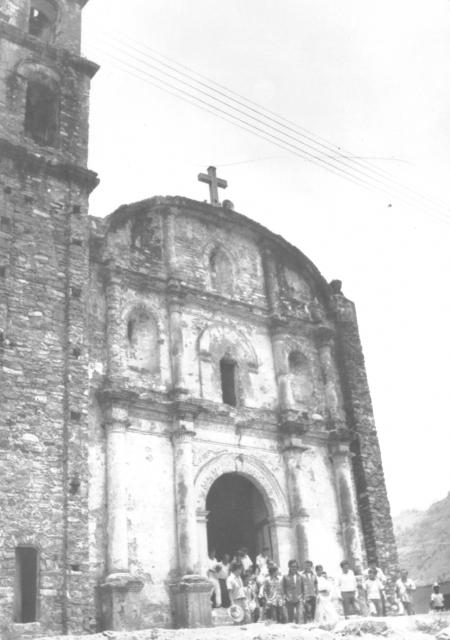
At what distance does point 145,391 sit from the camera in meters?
14.3

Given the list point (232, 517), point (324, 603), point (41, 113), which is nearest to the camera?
point (324, 603)

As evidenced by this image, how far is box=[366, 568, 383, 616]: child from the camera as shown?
1361 cm

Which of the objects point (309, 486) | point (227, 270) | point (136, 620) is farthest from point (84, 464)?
point (227, 270)

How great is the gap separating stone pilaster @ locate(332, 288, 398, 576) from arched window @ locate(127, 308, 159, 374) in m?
4.76

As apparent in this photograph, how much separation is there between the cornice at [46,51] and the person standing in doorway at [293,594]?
10.8m

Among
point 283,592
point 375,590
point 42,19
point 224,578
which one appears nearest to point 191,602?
point 224,578

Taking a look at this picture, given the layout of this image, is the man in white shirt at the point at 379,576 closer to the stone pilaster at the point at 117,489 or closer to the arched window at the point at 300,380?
the arched window at the point at 300,380

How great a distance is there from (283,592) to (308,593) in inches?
16.2

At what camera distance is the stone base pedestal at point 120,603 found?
11914 millimetres

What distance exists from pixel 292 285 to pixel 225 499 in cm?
536

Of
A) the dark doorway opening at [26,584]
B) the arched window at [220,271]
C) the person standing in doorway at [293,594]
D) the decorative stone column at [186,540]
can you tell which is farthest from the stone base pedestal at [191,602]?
the arched window at [220,271]

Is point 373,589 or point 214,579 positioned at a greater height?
point 214,579

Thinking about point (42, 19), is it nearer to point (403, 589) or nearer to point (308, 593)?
point (308, 593)

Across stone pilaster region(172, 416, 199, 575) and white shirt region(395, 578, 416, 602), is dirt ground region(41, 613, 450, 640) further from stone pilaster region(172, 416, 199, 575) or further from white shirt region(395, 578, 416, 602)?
white shirt region(395, 578, 416, 602)
